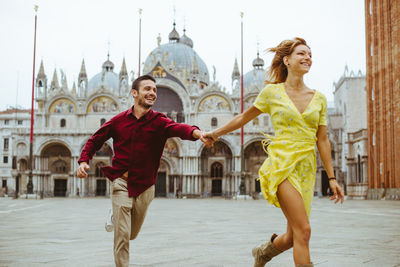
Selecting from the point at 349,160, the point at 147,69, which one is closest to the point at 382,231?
the point at 349,160

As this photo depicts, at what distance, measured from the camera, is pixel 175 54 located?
191 feet

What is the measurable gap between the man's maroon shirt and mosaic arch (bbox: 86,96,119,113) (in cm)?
4233

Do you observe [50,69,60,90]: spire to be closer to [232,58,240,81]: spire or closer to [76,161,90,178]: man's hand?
[232,58,240,81]: spire

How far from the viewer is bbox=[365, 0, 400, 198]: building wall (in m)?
28.3

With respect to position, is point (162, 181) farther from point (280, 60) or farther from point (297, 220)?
point (297, 220)

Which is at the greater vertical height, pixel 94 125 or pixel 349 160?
pixel 94 125

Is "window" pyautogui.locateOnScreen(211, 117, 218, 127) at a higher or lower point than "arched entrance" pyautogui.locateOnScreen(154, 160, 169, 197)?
higher

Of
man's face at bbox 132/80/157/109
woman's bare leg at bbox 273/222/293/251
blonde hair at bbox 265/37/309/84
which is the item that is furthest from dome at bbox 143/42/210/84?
woman's bare leg at bbox 273/222/293/251

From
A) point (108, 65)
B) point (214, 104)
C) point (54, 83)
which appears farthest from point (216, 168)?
point (108, 65)

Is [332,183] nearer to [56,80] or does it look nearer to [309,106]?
[309,106]

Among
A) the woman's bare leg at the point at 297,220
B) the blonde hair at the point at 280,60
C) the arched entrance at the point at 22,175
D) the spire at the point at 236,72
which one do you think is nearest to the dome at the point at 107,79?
the spire at the point at 236,72

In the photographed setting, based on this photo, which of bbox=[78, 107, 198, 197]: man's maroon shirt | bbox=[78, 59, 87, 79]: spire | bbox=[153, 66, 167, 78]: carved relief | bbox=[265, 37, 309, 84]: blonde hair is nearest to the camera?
bbox=[265, 37, 309, 84]: blonde hair

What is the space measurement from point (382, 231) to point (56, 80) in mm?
46037

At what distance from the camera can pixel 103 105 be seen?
4619 centimetres
